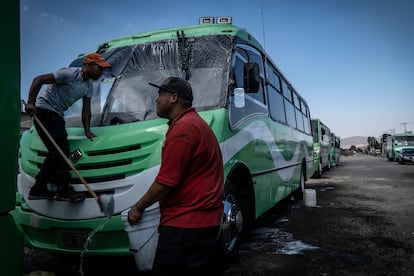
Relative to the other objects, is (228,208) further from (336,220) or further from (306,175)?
(306,175)

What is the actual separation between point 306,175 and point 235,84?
7205mm

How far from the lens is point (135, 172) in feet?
10.4

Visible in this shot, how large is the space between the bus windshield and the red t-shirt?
65.8 inches

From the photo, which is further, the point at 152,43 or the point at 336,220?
the point at 336,220

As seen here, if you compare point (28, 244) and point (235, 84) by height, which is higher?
point (235, 84)

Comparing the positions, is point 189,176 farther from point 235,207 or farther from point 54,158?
point 235,207

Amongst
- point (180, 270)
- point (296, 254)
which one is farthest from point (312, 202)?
point (180, 270)

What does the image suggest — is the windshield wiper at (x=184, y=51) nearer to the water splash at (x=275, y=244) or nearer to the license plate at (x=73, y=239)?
the license plate at (x=73, y=239)

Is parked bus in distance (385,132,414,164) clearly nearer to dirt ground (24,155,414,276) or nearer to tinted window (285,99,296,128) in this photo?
dirt ground (24,155,414,276)

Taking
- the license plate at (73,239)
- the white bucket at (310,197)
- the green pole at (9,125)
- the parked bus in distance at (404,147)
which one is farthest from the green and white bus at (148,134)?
the parked bus in distance at (404,147)

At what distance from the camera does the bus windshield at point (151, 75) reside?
4.00 metres

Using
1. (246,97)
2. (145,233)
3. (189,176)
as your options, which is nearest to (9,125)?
(189,176)

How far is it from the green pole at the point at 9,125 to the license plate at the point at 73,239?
1.30 meters

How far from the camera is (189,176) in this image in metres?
2.23
